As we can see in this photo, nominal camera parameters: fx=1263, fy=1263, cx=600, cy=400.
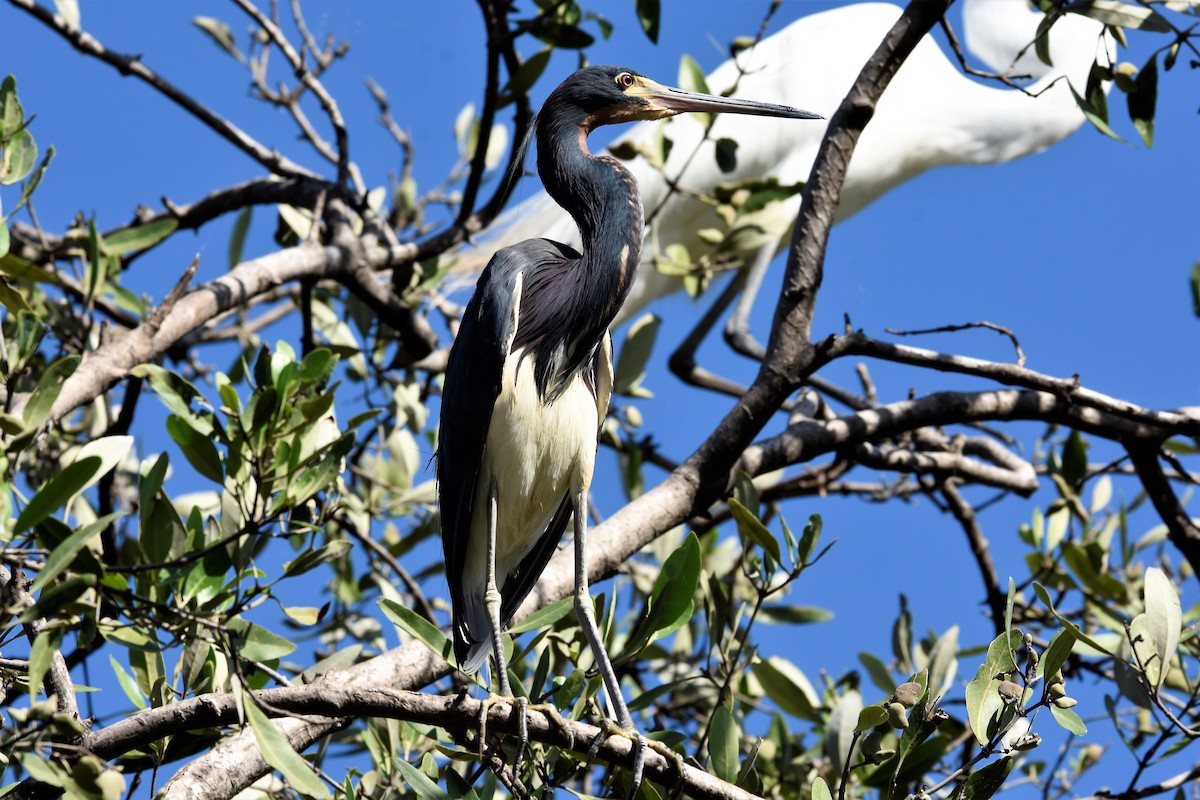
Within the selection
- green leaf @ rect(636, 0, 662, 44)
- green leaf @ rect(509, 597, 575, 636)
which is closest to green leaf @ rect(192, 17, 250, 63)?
green leaf @ rect(636, 0, 662, 44)

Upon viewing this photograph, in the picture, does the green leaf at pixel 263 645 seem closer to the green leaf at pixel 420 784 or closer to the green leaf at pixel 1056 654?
the green leaf at pixel 420 784

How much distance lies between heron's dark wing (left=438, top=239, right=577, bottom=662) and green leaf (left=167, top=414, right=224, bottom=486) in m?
0.40

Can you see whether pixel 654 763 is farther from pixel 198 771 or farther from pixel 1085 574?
pixel 1085 574

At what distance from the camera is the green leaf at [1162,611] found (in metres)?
1.68

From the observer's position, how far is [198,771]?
1.72m

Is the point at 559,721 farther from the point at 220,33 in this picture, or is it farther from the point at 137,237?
the point at 220,33

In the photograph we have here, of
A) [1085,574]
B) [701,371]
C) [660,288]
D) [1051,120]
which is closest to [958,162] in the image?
[1051,120]

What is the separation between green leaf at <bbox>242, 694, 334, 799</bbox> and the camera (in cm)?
126

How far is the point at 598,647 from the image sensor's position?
206cm

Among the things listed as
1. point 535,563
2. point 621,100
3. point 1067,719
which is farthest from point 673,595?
point 621,100

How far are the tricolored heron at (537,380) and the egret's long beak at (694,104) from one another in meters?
0.03

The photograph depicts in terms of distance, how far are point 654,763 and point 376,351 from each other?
1.97 m

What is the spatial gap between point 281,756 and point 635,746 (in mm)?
610

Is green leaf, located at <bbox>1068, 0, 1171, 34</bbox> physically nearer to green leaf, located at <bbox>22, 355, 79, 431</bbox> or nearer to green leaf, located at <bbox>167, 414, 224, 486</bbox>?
green leaf, located at <bbox>167, 414, 224, 486</bbox>
